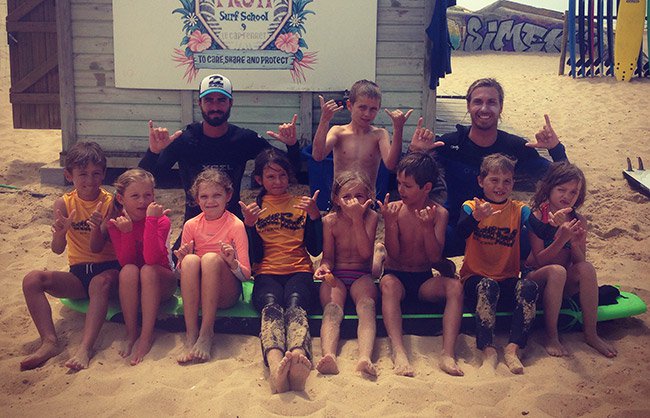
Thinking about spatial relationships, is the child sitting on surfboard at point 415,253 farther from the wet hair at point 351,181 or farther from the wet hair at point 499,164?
the wet hair at point 499,164

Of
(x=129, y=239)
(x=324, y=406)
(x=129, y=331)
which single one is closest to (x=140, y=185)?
(x=129, y=239)

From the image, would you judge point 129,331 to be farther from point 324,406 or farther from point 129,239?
point 324,406

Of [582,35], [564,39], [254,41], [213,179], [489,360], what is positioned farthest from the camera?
[564,39]

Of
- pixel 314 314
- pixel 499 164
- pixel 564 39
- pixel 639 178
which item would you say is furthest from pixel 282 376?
pixel 564 39

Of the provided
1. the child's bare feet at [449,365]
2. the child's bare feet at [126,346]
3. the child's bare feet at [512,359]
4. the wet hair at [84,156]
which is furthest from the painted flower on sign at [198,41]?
the child's bare feet at [512,359]

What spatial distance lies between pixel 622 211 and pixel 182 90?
16.1ft

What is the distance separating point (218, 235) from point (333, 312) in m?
0.86

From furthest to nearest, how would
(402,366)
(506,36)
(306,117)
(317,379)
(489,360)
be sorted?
(506,36)
(306,117)
(489,360)
(402,366)
(317,379)

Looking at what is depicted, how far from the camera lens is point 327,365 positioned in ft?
12.1

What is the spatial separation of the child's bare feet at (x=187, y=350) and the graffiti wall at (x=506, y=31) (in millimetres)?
23499

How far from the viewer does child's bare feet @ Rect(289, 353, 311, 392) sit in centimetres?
350

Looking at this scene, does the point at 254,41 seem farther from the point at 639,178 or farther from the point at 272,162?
the point at 639,178

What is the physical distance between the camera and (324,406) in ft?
11.0

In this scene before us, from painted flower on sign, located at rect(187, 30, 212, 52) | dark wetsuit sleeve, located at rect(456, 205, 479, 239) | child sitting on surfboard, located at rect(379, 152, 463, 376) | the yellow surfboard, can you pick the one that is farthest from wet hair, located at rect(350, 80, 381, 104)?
the yellow surfboard
